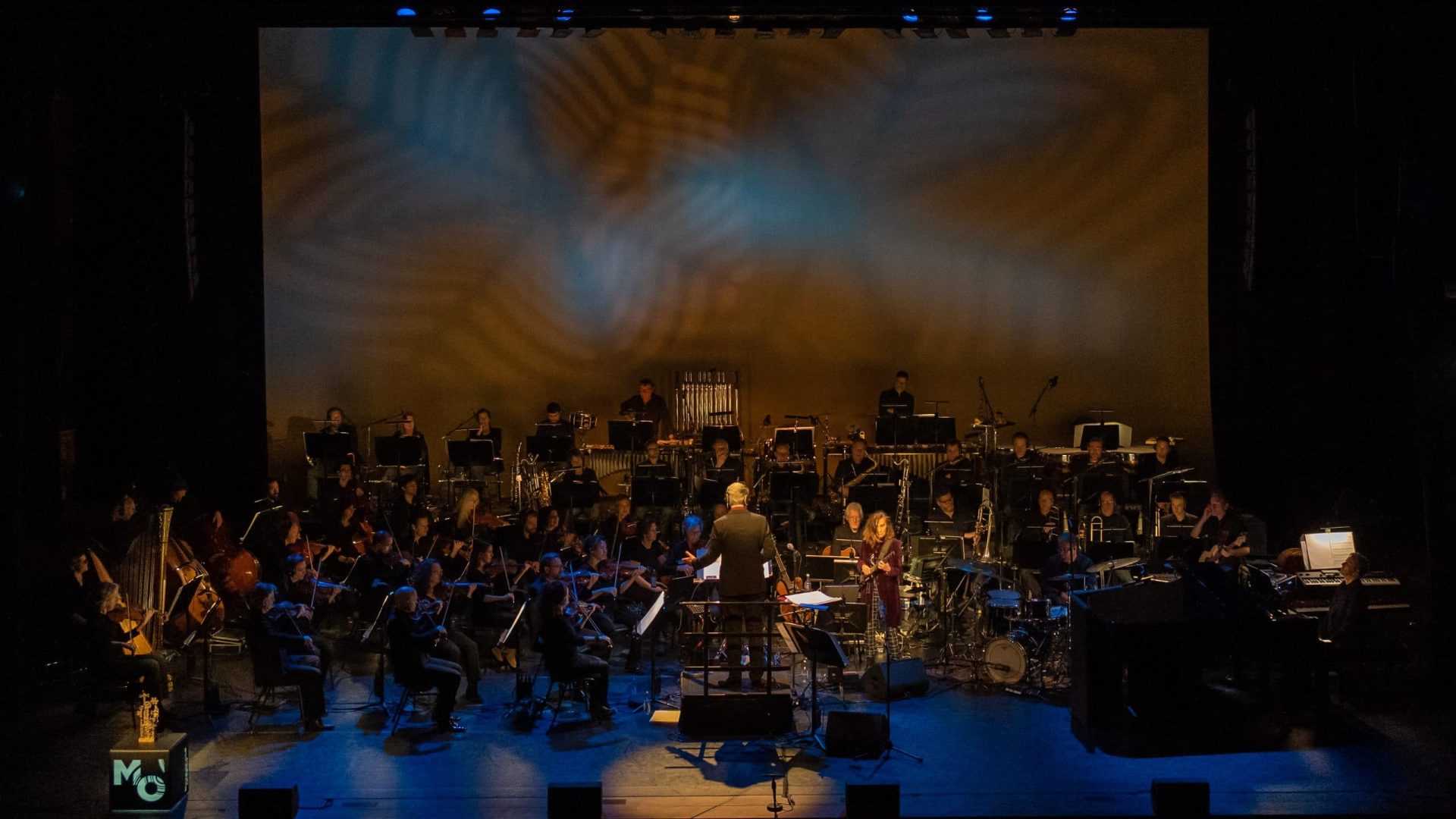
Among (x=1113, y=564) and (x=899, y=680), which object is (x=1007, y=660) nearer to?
(x=899, y=680)

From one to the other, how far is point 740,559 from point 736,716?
1.27 meters

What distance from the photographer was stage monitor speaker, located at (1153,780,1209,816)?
7797 mm

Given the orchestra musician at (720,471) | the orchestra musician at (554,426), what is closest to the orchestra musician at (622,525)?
→ the orchestra musician at (720,471)

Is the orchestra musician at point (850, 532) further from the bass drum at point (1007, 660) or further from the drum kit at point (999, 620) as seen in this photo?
the bass drum at point (1007, 660)

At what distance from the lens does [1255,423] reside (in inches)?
578

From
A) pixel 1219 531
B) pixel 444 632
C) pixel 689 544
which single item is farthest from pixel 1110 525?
pixel 444 632

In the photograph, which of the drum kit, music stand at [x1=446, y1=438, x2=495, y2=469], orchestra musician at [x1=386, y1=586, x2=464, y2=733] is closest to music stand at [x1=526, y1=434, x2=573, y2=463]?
music stand at [x1=446, y1=438, x2=495, y2=469]

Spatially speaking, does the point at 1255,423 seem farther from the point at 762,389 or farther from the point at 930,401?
the point at 762,389

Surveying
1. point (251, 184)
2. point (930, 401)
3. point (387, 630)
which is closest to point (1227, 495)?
point (930, 401)

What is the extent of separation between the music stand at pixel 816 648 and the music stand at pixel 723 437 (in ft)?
16.1

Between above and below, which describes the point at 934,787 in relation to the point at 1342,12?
below

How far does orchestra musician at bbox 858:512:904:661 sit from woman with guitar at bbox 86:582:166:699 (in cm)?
595

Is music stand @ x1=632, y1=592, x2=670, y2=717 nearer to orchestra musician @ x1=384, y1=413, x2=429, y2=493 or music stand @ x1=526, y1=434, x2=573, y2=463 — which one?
music stand @ x1=526, y1=434, x2=573, y2=463

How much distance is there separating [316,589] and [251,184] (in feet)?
20.3
